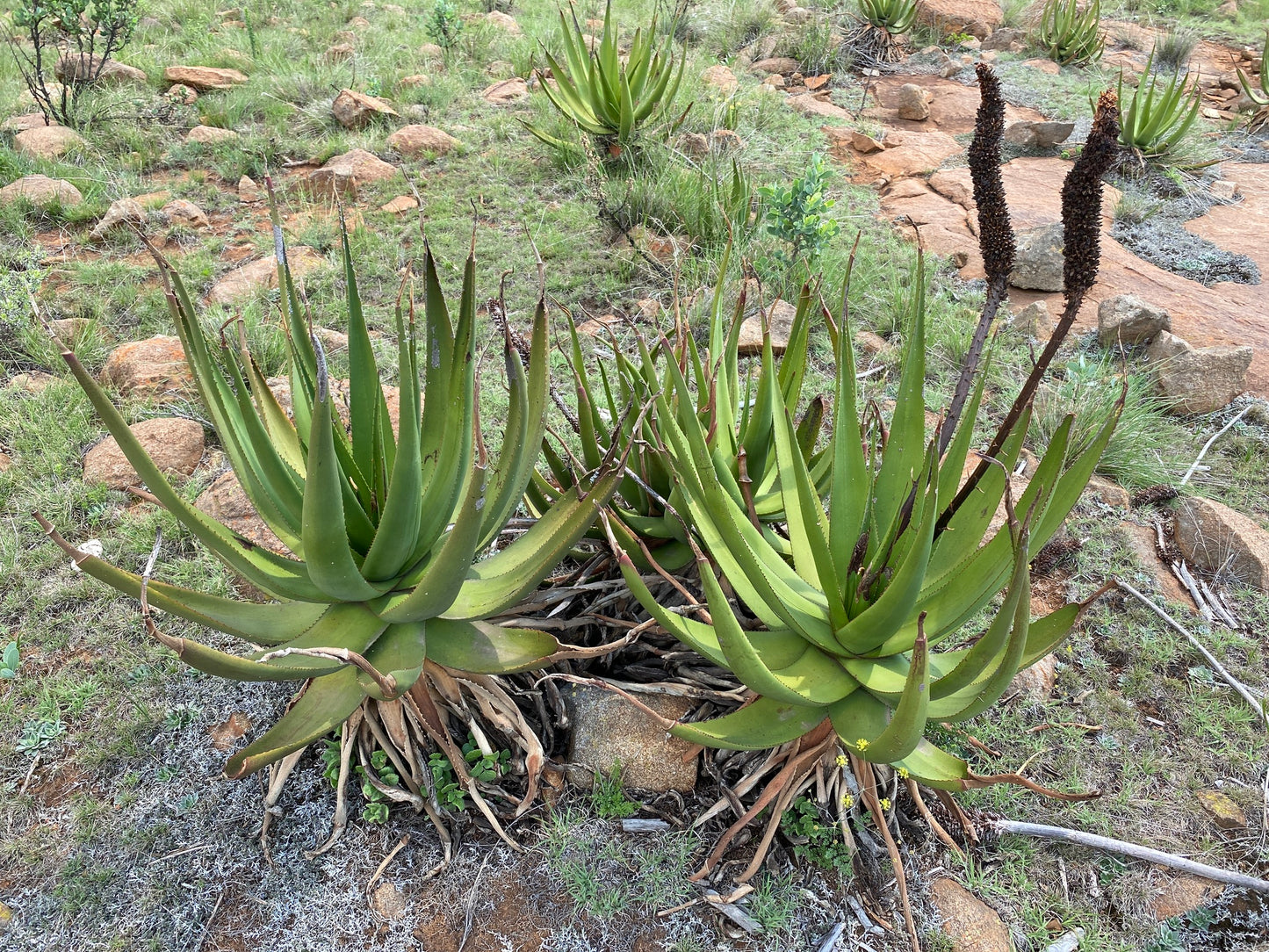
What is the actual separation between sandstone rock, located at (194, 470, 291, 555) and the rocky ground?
15 mm

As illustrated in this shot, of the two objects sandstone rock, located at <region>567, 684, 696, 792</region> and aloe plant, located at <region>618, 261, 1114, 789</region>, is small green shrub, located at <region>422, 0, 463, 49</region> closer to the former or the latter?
aloe plant, located at <region>618, 261, 1114, 789</region>

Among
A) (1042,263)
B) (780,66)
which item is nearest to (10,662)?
(1042,263)

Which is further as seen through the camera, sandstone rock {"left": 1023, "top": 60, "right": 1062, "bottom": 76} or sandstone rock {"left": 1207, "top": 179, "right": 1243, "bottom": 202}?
sandstone rock {"left": 1023, "top": 60, "right": 1062, "bottom": 76}

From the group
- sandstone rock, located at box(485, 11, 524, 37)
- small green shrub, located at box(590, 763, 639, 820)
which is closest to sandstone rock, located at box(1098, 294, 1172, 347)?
small green shrub, located at box(590, 763, 639, 820)

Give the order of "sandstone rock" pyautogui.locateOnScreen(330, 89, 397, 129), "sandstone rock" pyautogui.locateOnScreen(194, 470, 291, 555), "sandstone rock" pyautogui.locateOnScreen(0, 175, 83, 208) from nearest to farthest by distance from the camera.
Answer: "sandstone rock" pyautogui.locateOnScreen(194, 470, 291, 555) < "sandstone rock" pyautogui.locateOnScreen(0, 175, 83, 208) < "sandstone rock" pyautogui.locateOnScreen(330, 89, 397, 129)

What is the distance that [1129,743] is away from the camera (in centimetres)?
213

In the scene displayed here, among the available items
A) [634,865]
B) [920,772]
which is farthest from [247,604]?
[920,772]

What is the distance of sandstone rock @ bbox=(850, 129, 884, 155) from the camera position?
20.0 ft

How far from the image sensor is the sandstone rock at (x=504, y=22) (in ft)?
25.4

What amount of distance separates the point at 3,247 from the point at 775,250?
3.98m

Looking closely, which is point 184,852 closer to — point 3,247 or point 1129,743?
point 1129,743

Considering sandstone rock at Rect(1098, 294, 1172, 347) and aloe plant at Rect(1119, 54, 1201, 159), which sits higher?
aloe plant at Rect(1119, 54, 1201, 159)

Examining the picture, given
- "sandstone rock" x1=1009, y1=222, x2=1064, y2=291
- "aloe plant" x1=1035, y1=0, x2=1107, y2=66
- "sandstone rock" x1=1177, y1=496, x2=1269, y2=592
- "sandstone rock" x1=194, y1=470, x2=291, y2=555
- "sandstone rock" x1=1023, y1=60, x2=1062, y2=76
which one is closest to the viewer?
"sandstone rock" x1=194, y1=470, x2=291, y2=555

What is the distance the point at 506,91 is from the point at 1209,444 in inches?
216
